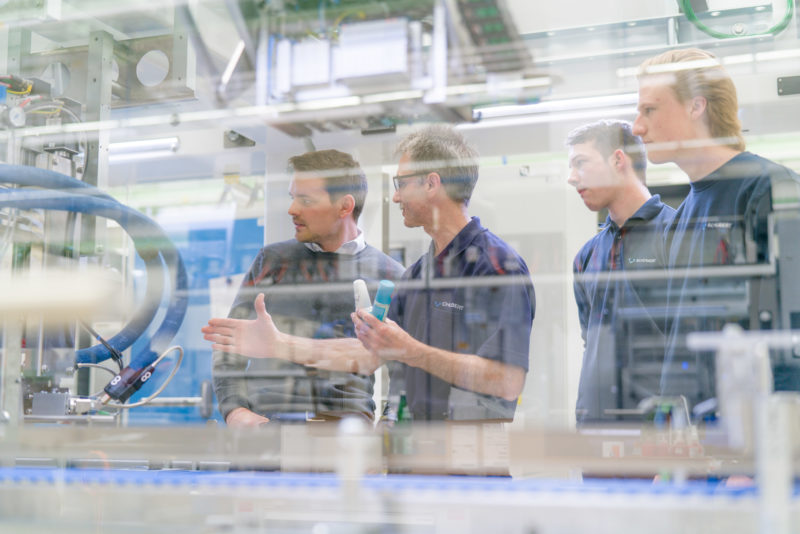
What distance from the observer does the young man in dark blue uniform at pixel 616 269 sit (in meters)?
2.05

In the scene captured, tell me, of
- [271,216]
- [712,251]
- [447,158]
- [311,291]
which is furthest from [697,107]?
[271,216]

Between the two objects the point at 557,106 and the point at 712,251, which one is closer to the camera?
the point at 712,251

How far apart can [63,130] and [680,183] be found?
1.82m

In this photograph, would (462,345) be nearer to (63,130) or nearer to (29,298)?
(29,298)

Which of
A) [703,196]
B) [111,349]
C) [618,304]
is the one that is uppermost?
[703,196]

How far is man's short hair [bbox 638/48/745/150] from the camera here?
200 cm

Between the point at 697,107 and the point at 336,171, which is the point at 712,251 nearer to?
the point at 697,107

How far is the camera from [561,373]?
2.24 meters

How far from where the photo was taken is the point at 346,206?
241cm

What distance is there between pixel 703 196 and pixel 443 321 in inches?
30.9

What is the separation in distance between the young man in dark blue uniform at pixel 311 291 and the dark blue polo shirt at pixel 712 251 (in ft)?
2.70

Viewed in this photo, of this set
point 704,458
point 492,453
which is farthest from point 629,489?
point 492,453

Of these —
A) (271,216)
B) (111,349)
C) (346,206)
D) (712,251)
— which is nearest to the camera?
(712,251)

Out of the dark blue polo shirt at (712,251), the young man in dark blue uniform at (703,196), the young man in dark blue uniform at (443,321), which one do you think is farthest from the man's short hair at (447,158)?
the dark blue polo shirt at (712,251)
